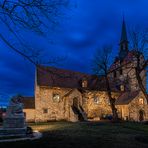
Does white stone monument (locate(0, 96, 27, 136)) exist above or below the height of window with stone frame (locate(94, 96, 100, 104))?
below

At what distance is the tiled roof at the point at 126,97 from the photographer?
45.1 metres

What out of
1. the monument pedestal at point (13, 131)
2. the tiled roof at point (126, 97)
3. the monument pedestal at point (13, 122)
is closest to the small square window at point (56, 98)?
the tiled roof at point (126, 97)

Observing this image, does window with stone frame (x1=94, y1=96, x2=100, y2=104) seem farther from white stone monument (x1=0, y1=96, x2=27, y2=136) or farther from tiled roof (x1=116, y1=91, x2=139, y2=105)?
white stone monument (x1=0, y1=96, x2=27, y2=136)

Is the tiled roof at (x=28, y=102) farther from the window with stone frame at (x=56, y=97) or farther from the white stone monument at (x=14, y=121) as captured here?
the white stone monument at (x=14, y=121)

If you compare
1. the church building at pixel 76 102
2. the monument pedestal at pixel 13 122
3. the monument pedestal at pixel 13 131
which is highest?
the church building at pixel 76 102

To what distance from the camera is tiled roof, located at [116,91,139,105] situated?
148ft

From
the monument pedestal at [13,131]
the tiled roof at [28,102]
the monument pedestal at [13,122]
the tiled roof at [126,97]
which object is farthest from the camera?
the tiled roof at [126,97]

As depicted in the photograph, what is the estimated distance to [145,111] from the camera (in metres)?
46.8

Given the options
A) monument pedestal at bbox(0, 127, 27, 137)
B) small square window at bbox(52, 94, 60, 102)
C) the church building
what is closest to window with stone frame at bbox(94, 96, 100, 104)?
the church building

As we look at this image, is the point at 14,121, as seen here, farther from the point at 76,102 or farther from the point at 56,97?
the point at 76,102

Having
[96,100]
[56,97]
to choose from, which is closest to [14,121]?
[56,97]

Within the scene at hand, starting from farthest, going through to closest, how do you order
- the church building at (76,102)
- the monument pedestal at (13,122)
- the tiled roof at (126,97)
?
the tiled roof at (126,97) → the church building at (76,102) → the monument pedestal at (13,122)

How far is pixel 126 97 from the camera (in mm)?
46969

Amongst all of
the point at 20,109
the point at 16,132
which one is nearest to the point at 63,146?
the point at 16,132
